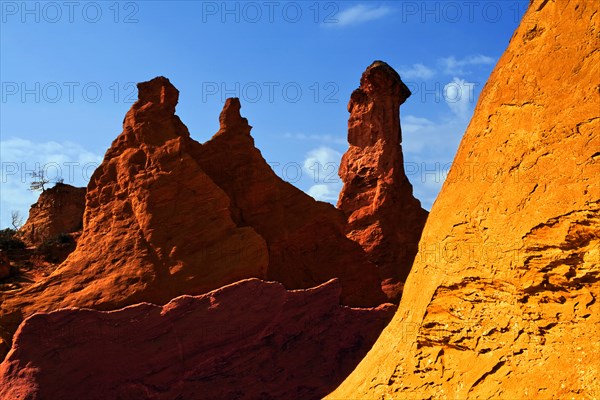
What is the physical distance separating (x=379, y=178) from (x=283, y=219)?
10.8 meters

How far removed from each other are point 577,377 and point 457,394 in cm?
108

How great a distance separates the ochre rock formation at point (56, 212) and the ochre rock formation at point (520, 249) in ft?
96.0

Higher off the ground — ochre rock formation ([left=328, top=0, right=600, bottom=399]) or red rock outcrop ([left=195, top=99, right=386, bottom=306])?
red rock outcrop ([left=195, top=99, right=386, bottom=306])

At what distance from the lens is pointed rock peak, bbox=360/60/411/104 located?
30.1 metres

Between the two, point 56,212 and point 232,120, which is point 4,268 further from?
point 56,212

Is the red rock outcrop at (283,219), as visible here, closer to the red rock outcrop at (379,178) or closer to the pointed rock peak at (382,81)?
the red rock outcrop at (379,178)

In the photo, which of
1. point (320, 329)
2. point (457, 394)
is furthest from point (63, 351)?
point (457, 394)

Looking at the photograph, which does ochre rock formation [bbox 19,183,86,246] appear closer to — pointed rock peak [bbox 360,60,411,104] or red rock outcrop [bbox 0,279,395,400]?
pointed rock peak [bbox 360,60,411,104]

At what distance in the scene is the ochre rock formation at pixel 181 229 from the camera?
15.9m

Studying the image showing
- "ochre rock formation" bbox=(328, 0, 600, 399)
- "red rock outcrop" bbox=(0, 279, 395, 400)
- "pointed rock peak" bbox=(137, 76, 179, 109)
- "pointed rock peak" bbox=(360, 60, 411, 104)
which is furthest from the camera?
"pointed rock peak" bbox=(360, 60, 411, 104)

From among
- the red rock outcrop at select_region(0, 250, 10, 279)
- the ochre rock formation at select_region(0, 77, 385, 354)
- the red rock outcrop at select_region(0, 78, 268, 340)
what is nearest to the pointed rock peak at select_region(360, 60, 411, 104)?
the ochre rock formation at select_region(0, 77, 385, 354)

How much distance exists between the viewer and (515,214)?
6.16m

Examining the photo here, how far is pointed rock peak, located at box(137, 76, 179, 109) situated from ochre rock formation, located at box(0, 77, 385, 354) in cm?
3

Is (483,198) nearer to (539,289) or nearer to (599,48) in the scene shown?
(539,289)
